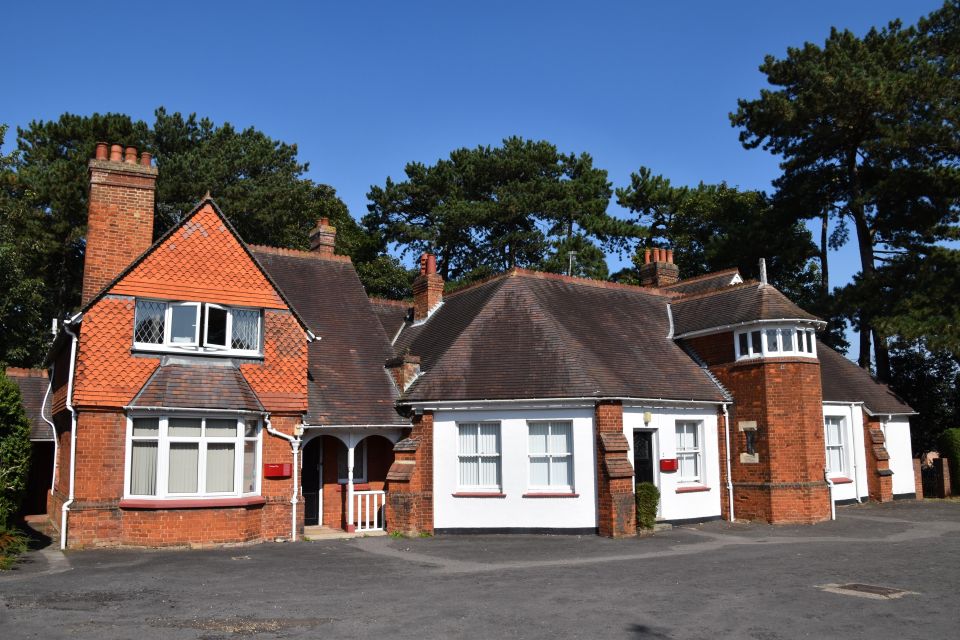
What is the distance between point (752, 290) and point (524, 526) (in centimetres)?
1019

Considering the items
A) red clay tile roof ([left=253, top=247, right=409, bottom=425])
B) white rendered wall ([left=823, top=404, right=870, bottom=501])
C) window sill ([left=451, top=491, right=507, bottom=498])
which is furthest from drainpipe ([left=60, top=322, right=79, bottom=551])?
white rendered wall ([left=823, top=404, right=870, bottom=501])

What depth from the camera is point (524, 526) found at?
19.3 m

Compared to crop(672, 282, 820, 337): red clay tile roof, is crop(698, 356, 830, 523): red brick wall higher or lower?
lower

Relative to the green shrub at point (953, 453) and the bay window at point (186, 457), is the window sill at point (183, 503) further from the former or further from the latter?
the green shrub at point (953, 453)

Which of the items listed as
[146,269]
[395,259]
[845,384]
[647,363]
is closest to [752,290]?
[647,363]

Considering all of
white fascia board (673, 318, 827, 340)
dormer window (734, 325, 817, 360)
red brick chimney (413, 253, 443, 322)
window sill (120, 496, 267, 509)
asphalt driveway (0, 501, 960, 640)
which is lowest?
asphalt driveway (0, 501, 960, 640)

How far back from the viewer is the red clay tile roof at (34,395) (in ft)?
74.2

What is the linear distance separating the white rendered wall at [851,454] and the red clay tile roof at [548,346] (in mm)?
6179

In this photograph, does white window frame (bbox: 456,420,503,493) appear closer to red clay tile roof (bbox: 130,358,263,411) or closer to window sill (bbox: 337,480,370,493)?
window sill (bbox: 337,480,370,493)

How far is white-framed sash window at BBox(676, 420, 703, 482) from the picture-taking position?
848 inches

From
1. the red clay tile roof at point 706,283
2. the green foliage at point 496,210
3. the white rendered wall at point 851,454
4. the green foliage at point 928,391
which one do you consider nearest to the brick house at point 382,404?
the white rendered wall at point 851,454

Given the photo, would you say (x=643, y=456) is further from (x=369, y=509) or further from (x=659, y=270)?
(x=659, y=270)

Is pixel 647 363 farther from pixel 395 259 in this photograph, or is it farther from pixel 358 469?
pixel 395 259

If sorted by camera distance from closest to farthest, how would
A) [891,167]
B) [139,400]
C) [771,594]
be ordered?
[771,594]
[139,400]
[891,167]
